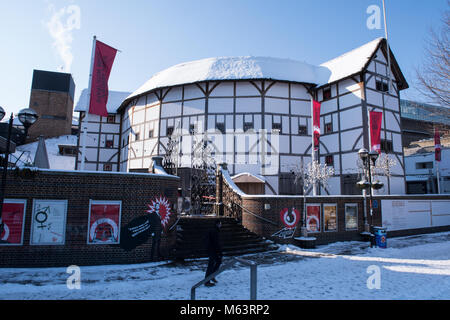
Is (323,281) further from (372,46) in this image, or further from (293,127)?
(372,46)

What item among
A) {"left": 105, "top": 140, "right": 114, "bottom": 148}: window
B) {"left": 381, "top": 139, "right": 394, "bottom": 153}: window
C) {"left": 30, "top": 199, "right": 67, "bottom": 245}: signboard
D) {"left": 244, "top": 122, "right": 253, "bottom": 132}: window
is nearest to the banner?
{"left": 30, "top": 199, "right": 67, "bottom": 245}: signboard

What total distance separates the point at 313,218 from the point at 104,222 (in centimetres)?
914

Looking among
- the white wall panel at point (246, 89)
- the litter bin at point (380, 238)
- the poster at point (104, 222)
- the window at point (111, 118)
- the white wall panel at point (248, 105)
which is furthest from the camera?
the window at point (111, 118)

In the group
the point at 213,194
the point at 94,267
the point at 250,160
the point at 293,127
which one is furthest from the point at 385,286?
the point at 293,127

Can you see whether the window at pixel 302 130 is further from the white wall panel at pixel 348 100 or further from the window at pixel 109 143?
the window at pixel 109 143

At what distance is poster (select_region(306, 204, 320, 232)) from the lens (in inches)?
524

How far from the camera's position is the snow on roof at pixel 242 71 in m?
23.6

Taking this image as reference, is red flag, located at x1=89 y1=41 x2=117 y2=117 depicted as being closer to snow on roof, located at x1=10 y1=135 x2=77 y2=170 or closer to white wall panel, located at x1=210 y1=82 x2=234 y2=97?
white wall panel, located at x1=210 y1=82 x2=234 y2=97

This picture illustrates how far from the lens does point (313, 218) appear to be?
1345cm

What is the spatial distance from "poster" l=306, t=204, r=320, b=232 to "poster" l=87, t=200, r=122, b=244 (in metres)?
8.38

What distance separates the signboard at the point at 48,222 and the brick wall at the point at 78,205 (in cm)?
12

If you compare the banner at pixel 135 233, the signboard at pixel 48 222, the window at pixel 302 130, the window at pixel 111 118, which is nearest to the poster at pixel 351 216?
the banner at pixel 135 233

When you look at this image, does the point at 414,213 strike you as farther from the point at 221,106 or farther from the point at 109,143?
the point at 109,143

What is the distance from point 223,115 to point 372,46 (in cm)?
1324
